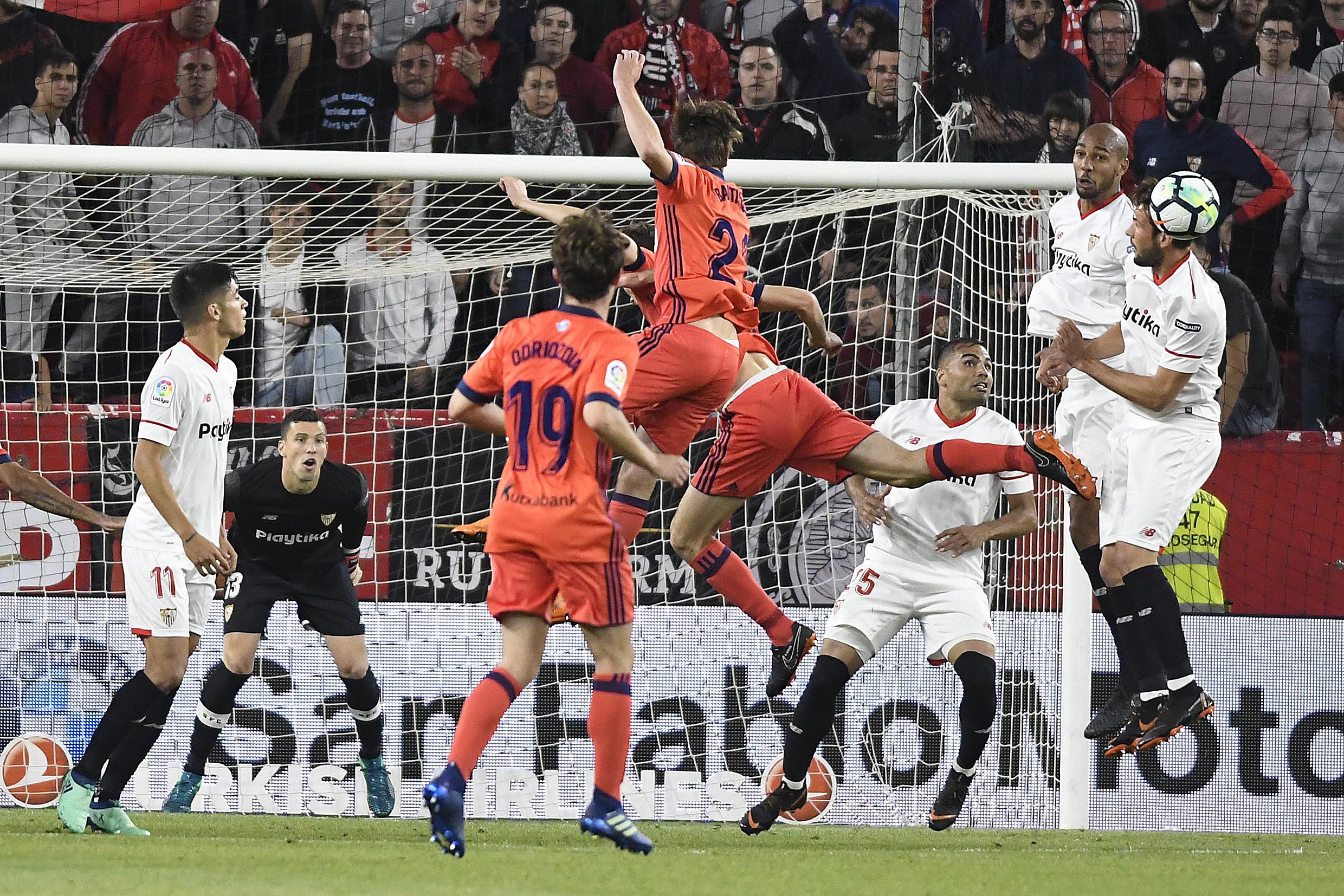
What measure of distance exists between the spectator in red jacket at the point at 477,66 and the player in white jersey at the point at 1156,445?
5.80m

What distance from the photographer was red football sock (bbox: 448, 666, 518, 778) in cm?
495

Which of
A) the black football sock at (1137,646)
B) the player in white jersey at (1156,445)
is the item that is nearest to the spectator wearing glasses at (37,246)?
the player in white jersey at (1156,445)

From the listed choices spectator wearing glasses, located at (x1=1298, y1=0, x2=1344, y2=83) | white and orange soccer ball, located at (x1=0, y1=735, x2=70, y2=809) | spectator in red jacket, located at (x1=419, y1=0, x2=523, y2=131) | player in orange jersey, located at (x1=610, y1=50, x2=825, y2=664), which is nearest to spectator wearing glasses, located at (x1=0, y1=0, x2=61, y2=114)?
spectator in red jacket, located at (x1=419, y1=0, x2=523, y2=131)

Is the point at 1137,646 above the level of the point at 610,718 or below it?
below

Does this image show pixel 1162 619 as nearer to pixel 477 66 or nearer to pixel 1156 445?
pixel 1156 445

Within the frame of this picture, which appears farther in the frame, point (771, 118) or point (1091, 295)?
point (771, 118)

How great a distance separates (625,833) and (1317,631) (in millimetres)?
4784

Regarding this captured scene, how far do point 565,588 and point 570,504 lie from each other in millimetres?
278

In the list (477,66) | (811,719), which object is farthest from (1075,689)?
(477,66)

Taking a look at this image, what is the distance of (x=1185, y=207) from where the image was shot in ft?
20.4

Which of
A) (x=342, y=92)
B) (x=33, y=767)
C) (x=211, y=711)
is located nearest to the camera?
(x=211, y=711)

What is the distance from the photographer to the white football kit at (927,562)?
721 centimetres

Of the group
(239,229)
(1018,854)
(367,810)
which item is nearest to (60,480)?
(239,229)

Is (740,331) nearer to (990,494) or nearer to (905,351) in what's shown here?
(990,494)
